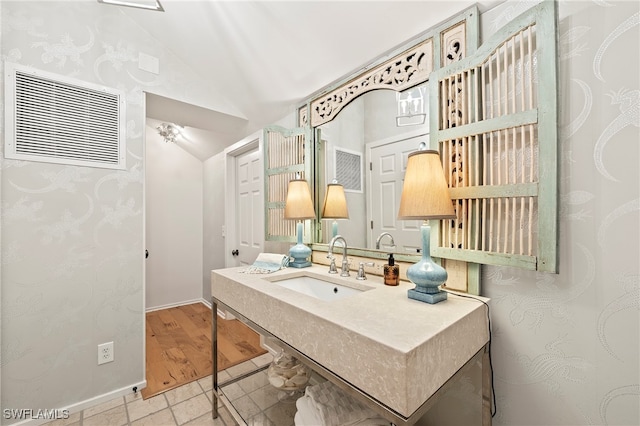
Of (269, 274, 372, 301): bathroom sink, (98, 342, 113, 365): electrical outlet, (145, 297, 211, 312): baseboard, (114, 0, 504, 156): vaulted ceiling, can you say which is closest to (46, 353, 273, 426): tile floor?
(98, 342, 113, 365): electrical outlet

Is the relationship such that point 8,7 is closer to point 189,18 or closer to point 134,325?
point 189,18

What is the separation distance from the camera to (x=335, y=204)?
70.2 inches

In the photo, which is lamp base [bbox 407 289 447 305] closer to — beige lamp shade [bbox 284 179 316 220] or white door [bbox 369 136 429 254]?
white door [bbox 369 136 429 254]

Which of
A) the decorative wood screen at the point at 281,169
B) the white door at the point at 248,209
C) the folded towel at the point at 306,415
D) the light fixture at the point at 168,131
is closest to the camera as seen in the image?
the folded towel at the point at 306,415

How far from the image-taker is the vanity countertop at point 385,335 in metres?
0.72

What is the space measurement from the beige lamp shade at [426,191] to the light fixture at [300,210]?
85 cm

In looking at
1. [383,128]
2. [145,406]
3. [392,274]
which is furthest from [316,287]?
[145,406]

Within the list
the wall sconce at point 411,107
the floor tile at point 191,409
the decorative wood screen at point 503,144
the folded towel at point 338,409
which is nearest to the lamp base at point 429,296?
the decorative wood screen at point 503,144

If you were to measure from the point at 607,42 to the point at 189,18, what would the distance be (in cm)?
224

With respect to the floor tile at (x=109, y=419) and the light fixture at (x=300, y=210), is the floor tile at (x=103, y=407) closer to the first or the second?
the floor tile at (x=109, y=419)

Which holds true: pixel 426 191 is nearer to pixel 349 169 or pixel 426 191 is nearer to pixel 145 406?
pixel 349 169

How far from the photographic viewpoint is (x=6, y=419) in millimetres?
1529

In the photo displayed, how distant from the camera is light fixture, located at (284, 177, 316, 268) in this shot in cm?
182

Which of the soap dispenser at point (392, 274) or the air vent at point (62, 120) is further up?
the air vent at point (62, 120)
